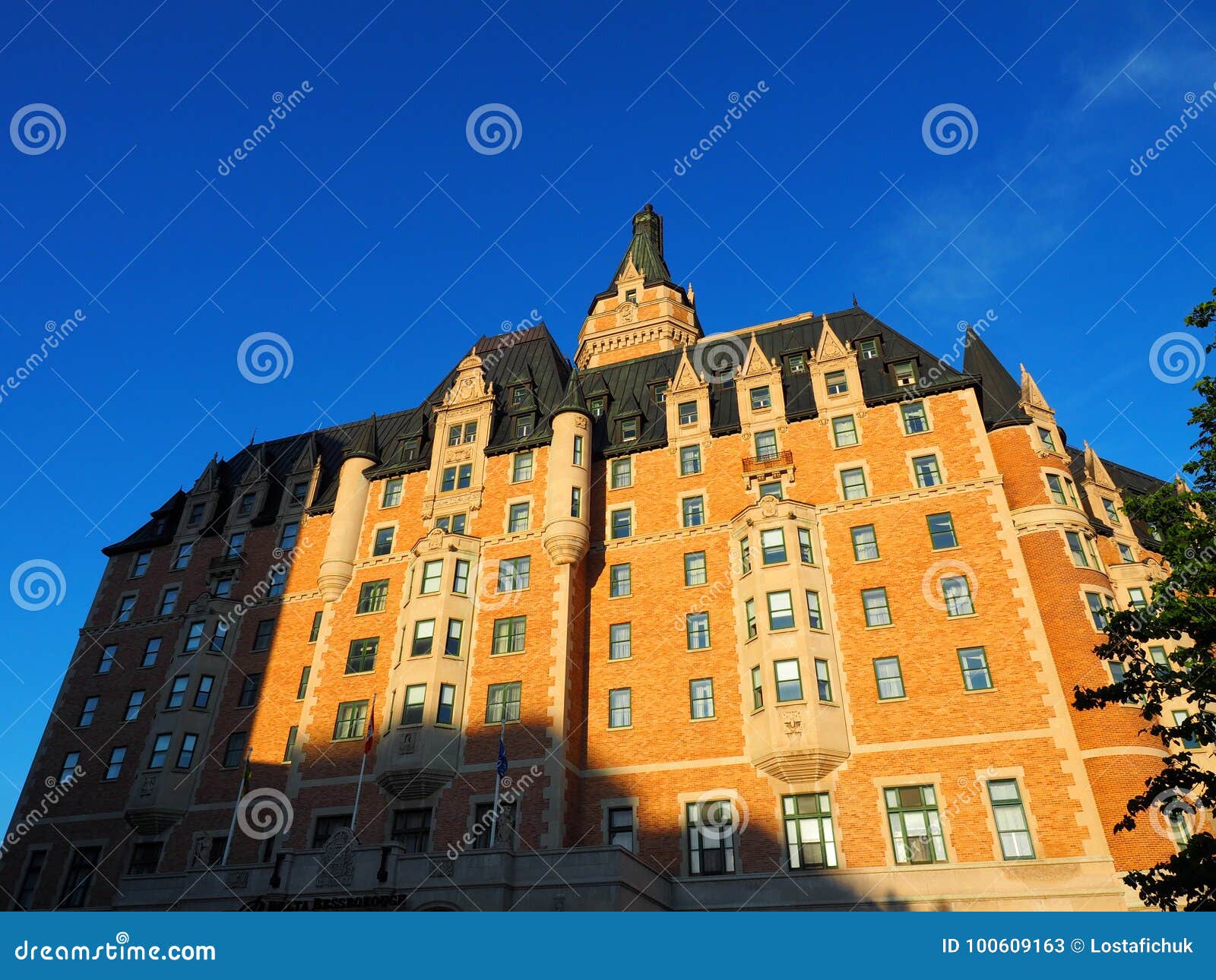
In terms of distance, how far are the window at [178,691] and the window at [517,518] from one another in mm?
18015

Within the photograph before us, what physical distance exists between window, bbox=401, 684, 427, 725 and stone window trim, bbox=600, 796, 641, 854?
27.5 feet

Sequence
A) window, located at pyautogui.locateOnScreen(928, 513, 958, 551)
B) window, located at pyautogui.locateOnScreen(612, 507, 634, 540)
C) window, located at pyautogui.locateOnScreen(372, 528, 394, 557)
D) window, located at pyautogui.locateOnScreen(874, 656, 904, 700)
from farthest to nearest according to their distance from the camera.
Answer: window, located at pyautogui.locateOnScreen(372, 528, 394, 557)
window, located at pyautogui.locateOnScreen(612, 507, 634, 540)
window, located at pyautogui.locateOnScreen(928, 513, 958, 551)
window, located at pyautogui.locateOnScreen(874, 656, 904, 700)

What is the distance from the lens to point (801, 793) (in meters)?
32.3

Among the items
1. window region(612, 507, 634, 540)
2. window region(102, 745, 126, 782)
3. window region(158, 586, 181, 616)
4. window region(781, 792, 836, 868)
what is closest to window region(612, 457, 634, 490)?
window region(612, 507, 634, 540)

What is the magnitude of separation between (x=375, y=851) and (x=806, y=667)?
56.5 ft

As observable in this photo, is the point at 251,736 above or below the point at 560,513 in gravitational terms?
below

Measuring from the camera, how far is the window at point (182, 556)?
5081cm

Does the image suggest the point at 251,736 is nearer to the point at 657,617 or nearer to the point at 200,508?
the point at 200,508

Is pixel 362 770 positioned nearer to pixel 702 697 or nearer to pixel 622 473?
pixel 702 697

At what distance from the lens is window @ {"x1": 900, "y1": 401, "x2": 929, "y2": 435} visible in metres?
39.6

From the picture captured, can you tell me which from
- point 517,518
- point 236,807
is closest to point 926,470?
point 517,518

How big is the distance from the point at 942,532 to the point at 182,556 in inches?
1651

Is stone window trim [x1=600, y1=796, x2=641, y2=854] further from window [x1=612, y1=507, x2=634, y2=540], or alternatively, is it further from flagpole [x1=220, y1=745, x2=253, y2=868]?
flagpole [x1=220, y1=745, x2=253, y2=868]

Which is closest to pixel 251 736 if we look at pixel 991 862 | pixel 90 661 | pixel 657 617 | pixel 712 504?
pixel 90 661
